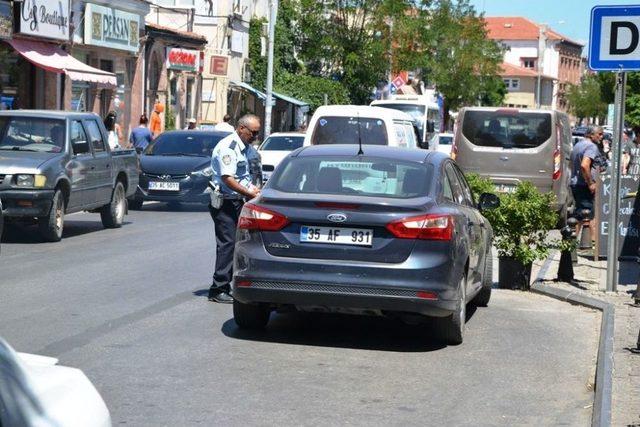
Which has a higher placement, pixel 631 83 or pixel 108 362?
pixel 631 83

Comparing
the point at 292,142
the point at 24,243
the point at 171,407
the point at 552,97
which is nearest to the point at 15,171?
the point at 24,243

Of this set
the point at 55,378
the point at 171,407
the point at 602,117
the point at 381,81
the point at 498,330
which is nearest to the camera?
the point at 55,378

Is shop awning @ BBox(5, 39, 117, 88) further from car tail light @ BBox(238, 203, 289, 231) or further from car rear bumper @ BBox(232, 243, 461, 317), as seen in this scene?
car rear bumper @ BBox(232, 243, 461, 317)

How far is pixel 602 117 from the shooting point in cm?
16075

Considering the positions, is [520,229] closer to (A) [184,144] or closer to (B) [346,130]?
(B) [346,130]

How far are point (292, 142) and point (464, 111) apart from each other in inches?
381

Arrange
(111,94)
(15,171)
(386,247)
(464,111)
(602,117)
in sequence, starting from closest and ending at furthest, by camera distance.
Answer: (386,247) → (15,171) → (464,111) → (111,94) → (602,117)

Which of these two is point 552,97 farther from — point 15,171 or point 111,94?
point 15,171

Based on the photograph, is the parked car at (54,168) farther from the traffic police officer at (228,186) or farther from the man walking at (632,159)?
the man walking at (632,159)

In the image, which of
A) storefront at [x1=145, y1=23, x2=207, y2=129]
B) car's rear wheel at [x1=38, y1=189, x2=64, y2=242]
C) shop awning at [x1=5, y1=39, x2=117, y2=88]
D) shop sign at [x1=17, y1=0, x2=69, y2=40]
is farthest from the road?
storefront at [x1=145, y1=23, x2=207, y2=129]

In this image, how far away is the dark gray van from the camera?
77.8ft

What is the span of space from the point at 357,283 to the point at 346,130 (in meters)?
14.6

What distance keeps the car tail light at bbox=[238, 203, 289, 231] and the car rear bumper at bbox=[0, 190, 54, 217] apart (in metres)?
8.07

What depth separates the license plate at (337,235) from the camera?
9469 mm
